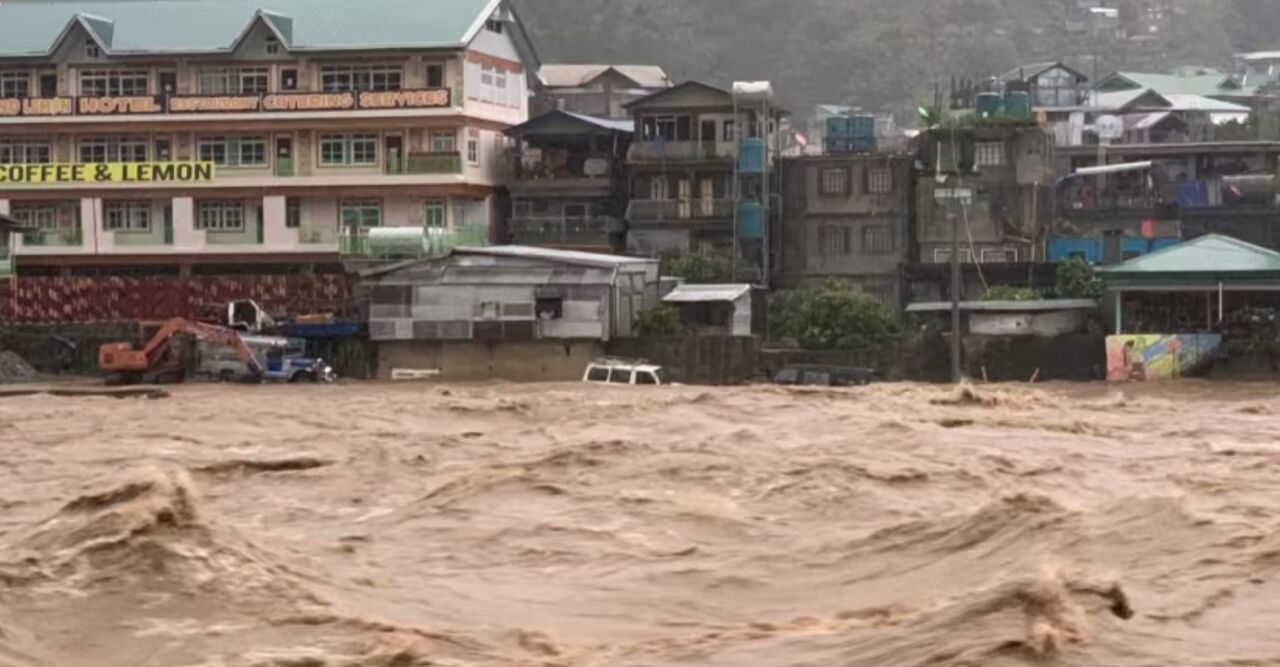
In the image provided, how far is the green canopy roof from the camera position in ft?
148

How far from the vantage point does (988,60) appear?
320 ft

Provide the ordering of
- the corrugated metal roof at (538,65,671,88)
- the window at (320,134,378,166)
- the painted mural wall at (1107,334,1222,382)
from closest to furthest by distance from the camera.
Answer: the painted mural wall at (1107,334,1222,382)
the window at (320,134,378,166)
the corrugated metal roof at (538,65,671,88)

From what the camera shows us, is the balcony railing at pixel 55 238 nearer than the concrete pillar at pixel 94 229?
Yes

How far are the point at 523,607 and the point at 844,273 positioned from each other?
42.8 metres

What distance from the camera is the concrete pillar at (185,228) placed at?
2181 inches

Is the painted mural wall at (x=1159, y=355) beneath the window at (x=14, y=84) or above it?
beneath

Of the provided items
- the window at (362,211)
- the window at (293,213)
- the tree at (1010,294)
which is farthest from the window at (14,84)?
the tree at (1010,294)

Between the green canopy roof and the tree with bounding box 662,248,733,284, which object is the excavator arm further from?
the green canopy roof

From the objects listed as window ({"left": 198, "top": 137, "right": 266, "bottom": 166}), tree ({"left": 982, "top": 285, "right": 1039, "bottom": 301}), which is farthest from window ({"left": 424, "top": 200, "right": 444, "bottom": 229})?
tree ({"left": 982, "top": 285, "right": 1039, "bottom": 301})

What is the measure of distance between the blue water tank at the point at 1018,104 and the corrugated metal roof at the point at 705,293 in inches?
403

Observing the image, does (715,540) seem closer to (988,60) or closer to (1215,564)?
(1215,564)

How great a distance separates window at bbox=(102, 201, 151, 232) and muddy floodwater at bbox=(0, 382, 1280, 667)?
86.5ft

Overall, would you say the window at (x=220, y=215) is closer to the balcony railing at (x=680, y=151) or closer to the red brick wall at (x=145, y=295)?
the red brick wall at (x=145, y=295)

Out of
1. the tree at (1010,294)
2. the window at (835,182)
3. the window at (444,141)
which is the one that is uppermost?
the window at (444,141)
